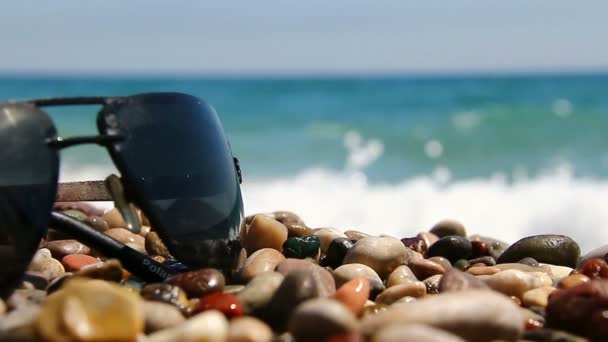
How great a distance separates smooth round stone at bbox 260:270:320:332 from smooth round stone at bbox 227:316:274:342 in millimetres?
208

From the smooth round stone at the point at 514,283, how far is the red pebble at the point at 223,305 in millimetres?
827

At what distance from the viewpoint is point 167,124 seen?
2699mm

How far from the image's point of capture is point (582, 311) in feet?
7.06

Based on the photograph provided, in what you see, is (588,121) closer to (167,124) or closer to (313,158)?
(313,158)

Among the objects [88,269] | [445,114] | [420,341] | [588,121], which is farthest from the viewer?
[445,114]

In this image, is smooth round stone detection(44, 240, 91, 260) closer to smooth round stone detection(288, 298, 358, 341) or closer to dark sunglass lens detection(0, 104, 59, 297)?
dark sunglass lens detection(0, 104, 59, 297)

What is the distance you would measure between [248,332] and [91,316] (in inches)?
13.5

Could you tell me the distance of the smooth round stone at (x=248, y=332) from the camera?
6.15ft

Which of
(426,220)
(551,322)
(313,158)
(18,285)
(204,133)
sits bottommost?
(313,158)

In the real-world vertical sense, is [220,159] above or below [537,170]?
above

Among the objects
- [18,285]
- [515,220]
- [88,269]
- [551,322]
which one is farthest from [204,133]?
[515,220]

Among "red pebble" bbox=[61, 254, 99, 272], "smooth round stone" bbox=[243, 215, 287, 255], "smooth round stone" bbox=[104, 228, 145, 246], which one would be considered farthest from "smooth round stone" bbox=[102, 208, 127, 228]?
"smooth round stone" bbox=[243, 215, 287, 255]

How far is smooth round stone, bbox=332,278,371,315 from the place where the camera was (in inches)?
86.1

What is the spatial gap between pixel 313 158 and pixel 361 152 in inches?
37.8
